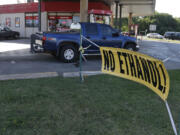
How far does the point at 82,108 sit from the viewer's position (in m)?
4.82

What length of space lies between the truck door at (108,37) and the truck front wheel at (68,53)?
1607 millimetres

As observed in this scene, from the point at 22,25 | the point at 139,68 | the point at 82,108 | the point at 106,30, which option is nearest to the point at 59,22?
the point at 22,25

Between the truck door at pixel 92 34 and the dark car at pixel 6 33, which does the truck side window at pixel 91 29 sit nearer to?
the truck door at pixel 92 34

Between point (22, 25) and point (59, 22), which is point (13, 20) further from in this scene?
point (59, 22)

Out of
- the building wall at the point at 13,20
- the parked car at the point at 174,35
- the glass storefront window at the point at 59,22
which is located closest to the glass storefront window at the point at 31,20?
the building wall at the point at 13,20

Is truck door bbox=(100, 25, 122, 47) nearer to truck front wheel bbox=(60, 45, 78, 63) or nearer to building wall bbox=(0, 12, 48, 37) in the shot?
truck front wheel bbox=(60, 45, 78, 63)

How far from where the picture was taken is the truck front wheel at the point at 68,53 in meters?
10.7

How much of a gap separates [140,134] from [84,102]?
5.83 feet

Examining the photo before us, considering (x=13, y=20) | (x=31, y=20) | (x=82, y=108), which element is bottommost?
(x=82, y=108)

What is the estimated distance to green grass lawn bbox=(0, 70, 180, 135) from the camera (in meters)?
3.89

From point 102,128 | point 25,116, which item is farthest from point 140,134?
point 25,116

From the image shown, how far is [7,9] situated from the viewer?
32.8 m

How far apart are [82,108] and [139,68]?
1.65 meters

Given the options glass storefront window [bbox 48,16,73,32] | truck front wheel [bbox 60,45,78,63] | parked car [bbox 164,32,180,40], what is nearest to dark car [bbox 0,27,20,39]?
glass storefront window [bbox 48,16,73,32]
